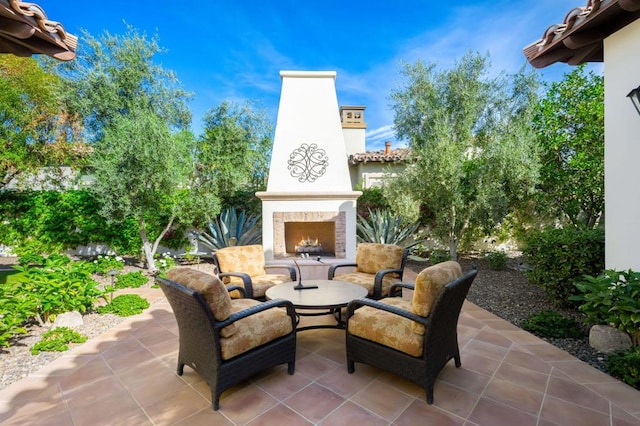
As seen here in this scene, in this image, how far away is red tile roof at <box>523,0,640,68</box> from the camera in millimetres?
3086

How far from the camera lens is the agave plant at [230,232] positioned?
8273 mm

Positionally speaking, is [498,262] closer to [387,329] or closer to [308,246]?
[308,246]

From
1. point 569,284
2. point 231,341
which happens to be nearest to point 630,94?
point 569,284

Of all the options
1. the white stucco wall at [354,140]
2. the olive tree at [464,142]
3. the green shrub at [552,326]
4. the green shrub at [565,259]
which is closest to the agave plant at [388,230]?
the olive tree at [464,142]

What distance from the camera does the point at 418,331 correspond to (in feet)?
8.11

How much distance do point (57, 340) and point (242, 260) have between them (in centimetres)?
238

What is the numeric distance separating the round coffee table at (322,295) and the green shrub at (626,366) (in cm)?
245

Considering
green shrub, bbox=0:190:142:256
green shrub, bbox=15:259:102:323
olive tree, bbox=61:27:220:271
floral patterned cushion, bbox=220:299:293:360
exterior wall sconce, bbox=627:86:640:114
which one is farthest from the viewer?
green shrub, bbox=0:190:142:256

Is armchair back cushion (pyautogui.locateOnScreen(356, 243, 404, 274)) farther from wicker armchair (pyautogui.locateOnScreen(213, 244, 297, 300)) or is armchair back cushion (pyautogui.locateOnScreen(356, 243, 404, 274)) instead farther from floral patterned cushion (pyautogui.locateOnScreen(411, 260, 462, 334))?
floral patterned cushion (pyautogui.locateOnScreen(411, 260, 462, 334))

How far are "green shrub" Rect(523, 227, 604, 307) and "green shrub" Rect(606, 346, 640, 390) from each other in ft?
4.90

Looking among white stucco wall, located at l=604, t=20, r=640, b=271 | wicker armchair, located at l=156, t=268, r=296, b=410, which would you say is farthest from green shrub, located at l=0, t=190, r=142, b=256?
white stucco wall, located at l=604, t=20, r=640, b=271

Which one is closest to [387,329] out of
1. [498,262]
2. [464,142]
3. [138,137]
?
[498,262]

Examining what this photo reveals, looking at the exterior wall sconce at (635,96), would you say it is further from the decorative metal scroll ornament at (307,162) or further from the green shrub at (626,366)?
the decorative metal scroll ornament at (307,162)

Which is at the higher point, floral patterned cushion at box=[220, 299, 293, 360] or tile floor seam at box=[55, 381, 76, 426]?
floral patterned cushion at box=[220, 299, 293, 360]
